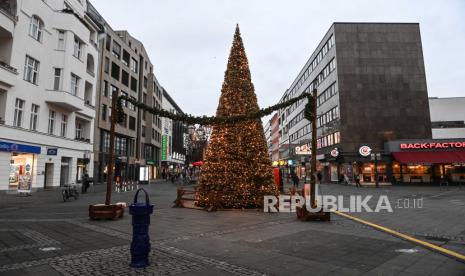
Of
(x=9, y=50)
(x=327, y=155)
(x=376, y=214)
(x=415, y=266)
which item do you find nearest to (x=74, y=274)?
(x=415, y=266)

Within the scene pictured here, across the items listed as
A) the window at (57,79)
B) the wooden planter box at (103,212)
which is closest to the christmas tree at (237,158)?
the wooden planter box at (103,212)

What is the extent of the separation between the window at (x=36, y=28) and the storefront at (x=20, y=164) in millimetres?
9203

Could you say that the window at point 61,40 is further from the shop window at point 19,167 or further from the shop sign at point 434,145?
the shop sign at point 434,145

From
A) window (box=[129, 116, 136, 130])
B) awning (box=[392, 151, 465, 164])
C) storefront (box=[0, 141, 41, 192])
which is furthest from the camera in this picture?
window (box=[129, 116, 136, 130])

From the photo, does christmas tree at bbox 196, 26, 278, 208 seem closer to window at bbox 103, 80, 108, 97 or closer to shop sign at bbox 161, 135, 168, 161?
window at bbox 103, 80, 108, 97

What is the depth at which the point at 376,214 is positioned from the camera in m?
12.7

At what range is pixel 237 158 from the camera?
1436cm

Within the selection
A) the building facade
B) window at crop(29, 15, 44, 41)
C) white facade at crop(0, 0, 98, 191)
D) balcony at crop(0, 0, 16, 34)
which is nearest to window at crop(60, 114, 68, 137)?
white facade at crop(0, 0, 98, 191)

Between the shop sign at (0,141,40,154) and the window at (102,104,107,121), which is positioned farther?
the window at (102,104,107,121)

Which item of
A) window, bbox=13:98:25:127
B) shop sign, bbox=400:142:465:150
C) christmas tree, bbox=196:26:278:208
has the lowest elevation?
christmas tree, bbox=196:26:278:208

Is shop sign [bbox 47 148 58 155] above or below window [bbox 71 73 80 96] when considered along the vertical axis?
below

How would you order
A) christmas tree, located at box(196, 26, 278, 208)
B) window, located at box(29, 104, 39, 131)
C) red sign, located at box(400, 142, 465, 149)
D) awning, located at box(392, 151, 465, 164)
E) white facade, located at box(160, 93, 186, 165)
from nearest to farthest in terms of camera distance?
christmas tree, located at box(196, 26, 278, 208) → window, located at box(29, 104, 39, 131) → awning, located at box(392, 151, 465, 164) → red sign, located at box(400, 142, 465, 149) → white facade, located at box(160, 93, 186, 165)

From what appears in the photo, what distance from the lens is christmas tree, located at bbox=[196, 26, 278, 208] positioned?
14.1 metres

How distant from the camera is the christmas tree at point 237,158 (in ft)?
46.4
